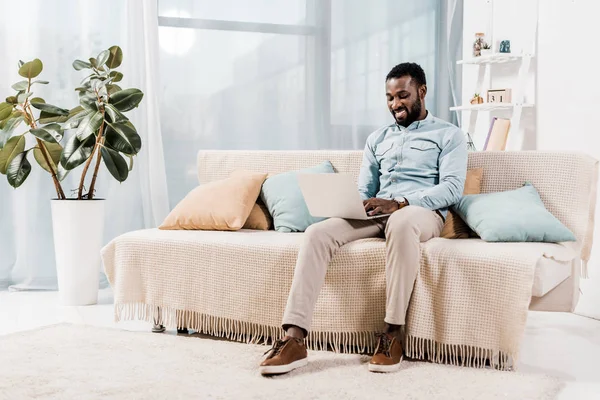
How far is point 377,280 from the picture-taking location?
256 cm

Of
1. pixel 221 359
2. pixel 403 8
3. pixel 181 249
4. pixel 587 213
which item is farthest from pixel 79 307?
pixel 403 8

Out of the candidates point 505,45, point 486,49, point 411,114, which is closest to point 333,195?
point 411,114

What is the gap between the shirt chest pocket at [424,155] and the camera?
2.84 m

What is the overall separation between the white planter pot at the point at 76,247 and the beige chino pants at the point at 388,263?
1.58 m

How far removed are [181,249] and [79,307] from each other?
41.1 inches

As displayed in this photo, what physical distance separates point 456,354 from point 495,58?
87.8 inches

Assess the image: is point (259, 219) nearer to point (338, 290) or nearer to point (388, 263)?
point (338, 290)

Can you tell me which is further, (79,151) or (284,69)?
(284,69)

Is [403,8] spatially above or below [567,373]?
above

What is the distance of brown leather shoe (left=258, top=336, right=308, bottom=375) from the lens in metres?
2.30

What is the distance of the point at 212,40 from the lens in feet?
14.8

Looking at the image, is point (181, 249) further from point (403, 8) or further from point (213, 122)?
point (403, 8)

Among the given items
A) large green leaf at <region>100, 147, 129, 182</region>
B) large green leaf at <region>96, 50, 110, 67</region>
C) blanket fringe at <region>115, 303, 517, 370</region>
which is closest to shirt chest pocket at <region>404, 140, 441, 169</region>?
blanket fringe at <region>115, 303, 517, 370</region>

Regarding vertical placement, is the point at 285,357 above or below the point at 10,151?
below
